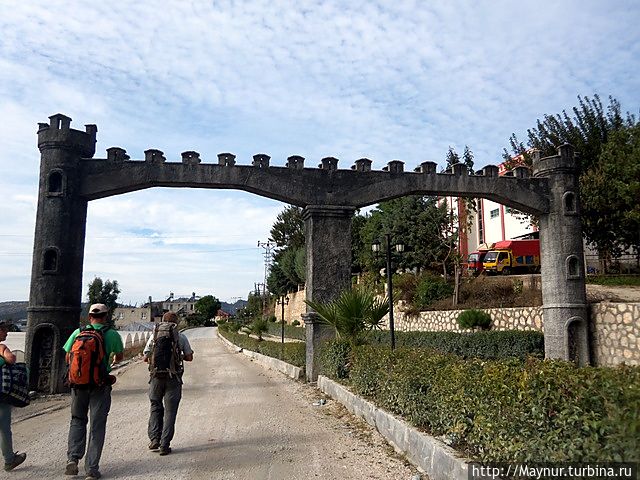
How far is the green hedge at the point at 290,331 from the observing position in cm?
3584

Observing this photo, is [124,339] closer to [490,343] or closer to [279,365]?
[279,365]

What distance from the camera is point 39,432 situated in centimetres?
771

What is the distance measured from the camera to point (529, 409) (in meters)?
3.68

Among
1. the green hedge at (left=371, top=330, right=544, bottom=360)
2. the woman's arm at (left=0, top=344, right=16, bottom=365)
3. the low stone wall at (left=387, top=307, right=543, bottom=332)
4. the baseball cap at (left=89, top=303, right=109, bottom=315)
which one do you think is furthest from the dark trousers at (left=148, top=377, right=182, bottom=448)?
the low stone wall at (left=387, top=307, right=543, bottom=332)

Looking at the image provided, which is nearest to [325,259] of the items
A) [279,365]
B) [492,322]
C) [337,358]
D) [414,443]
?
[337,358]

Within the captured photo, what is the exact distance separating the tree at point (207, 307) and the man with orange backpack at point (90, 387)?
9870cm

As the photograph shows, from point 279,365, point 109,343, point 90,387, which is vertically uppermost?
point 109,343

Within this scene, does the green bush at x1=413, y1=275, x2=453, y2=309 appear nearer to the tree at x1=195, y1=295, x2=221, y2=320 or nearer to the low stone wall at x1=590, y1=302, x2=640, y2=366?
the low stone wall at x1=590, y1=302, x2=640, y2=366

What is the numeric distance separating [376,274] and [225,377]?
1704cm

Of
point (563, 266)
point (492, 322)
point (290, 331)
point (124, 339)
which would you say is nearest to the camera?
point (563, 266)

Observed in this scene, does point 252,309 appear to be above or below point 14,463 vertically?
above

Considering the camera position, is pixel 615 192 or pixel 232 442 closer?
pixel 232 442

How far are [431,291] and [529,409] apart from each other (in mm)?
21394

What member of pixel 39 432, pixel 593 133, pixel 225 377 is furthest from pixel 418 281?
pixel 39 432
